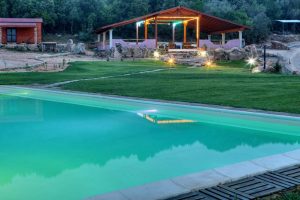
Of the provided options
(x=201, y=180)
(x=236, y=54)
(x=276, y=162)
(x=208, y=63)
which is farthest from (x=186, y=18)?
(x=201, y=180)

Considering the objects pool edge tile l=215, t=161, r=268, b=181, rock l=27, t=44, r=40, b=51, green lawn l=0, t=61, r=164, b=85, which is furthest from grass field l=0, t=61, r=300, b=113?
rock l=27, t=44, r=40, b=51

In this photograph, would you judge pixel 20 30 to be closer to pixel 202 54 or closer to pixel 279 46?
pixel 202 54

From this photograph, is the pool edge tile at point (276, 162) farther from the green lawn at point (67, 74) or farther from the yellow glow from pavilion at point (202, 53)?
the yellow glow from pavilion at point (202, 53)

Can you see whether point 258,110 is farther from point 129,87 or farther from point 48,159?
point 129,87

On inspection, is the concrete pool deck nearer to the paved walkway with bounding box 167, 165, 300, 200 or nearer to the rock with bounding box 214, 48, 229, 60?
the paved walkway with bounding box 167, 165, 300, 200

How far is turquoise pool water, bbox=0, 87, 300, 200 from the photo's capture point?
5141 mm

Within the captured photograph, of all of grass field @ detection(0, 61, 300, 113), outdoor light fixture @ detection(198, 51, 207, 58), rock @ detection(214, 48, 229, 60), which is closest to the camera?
grass field @ detection(0, 61, 300, 113)

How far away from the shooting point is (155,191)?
3990mm

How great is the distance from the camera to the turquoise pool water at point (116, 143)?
5.14 meters

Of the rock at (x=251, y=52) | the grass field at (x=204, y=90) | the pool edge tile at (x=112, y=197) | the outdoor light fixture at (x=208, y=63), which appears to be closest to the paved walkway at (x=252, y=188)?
the pool edge tile at (x=112, y=197)

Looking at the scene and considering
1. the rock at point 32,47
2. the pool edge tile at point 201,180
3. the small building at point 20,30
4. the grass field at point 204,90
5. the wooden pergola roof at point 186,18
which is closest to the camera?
the pool edge tile at point 201,180

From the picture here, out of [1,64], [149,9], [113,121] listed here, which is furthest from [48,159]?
[149,9]

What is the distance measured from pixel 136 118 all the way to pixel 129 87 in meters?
4.40

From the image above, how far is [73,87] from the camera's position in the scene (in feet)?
46.3
